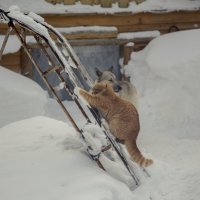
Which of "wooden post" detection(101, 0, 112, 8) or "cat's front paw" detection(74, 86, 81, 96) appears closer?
"cat's front paw" detection(74, 86, 81, 96)

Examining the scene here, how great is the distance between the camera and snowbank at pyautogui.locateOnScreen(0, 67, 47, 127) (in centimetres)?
886

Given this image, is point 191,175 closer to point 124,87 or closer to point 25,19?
point 124,87

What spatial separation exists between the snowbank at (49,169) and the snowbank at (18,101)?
209cm

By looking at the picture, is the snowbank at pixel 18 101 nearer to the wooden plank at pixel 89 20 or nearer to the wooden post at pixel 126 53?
the wooden plank at pixel 89 20

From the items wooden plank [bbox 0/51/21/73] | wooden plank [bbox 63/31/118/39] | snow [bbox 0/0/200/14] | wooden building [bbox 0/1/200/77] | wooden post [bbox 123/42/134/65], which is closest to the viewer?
snow [bbox 0/0/200/14]

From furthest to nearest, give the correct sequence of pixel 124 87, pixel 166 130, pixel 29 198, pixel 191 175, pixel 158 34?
pixel 158 34 < pixel 166 130 < pixel 124 87 < pixel 191 175 < pixel 29 198

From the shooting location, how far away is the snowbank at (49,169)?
16.1 feet

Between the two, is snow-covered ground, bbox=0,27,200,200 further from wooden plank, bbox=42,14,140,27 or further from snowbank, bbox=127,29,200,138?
wooden plank, bbox=42,14,140,27

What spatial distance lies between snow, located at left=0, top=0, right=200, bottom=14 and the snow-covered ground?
2.51 ft

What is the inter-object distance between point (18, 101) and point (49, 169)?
368 centimetres

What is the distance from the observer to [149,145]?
9.12m

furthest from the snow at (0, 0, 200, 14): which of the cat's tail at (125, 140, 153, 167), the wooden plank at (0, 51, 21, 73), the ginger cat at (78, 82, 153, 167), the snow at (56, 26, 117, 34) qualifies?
the cat's tail at (125, 140, 153, 167)

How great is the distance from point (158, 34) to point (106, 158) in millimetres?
6255

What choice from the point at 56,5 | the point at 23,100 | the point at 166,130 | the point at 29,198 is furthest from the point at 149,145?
the point at 29,198
